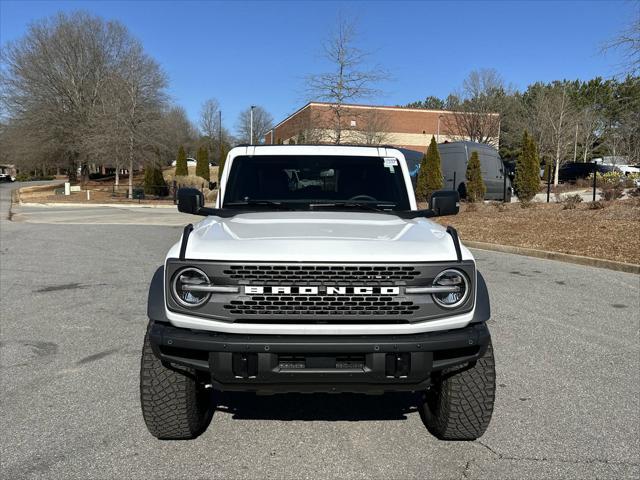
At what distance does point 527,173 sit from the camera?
19562 millimetres

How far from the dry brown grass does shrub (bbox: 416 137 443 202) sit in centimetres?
500

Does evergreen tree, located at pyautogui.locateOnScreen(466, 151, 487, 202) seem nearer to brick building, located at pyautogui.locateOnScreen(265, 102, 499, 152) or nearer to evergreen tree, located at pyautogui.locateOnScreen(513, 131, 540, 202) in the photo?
evergreen tree, located at pyautogui.locateOnScreen(513, 131, 540, 202)

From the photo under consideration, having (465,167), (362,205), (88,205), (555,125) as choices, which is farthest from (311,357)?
(555,125)

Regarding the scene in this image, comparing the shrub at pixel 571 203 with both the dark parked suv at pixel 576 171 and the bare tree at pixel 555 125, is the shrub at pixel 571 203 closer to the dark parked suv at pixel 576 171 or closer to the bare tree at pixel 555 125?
the dark parked suv at pixel 576 171

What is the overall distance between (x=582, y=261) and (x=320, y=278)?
9.01 metres

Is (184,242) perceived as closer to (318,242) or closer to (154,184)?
(318,242)

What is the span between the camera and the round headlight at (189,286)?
2.63 metres

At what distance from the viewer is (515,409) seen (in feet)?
11.8

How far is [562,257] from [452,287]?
8865 millimetres

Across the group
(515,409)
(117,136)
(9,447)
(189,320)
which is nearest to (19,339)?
(9,447)

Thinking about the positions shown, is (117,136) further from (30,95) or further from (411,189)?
(411,189)

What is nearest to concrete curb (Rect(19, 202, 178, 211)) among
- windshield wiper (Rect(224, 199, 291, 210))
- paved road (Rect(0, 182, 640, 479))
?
paved road (Rect(0, 182, 640, 479))

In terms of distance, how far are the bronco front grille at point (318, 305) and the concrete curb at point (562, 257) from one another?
27.2ft

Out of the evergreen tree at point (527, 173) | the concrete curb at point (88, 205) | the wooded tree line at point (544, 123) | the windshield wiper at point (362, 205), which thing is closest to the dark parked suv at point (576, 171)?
the wooded tree line at point (544, 123)
